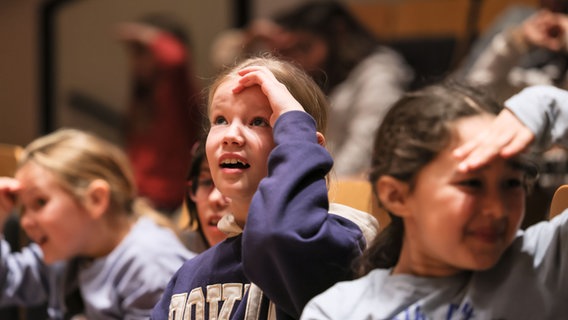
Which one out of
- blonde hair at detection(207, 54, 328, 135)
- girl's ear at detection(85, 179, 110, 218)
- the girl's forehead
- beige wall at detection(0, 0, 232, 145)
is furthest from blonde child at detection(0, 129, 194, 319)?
beige wall at detection(0, 0, 232, 145)

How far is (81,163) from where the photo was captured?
1.90m

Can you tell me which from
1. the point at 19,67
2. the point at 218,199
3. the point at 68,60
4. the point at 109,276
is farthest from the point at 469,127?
the point at 19,67

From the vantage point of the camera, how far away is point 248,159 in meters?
1.22

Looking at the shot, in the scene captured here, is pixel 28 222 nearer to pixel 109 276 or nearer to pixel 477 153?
pixel 109 276

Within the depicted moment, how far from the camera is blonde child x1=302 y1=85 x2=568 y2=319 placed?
957 millimetres

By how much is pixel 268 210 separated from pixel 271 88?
19 cm

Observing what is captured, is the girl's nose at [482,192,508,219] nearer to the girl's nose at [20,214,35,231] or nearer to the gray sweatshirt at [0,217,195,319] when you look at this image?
the gray sweatshirt at [0,217,195,319]

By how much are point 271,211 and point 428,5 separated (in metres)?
2.50

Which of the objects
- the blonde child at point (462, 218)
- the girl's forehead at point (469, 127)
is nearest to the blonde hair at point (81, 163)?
the blonde child at point (462, 218)

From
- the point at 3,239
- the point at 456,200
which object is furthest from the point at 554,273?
the point at 3,239

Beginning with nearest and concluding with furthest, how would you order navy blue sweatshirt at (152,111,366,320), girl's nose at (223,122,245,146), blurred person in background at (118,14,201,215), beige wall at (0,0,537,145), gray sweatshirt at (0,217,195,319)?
navy blue sweatshirt at (152,111,366,320)
girl's nose at (223,122,245,146)
gray sweatshirt at (0,217,195,319)
blurred person in background at (118,14,201,215)
beige wall at (0,0,537,145)

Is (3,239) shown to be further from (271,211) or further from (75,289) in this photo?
(271,211)

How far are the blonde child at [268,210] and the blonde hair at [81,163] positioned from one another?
61 cm

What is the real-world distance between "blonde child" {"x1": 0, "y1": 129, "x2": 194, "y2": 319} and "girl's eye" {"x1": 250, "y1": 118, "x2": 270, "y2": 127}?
64cm
